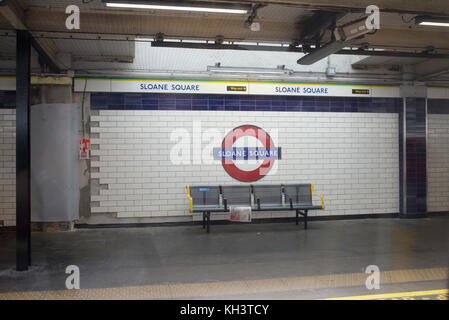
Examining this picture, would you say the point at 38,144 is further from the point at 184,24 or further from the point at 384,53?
the point at 384,53

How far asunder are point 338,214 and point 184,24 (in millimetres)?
5364

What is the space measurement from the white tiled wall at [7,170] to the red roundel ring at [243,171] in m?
4.17

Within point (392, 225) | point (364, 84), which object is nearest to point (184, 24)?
point (364, 84)

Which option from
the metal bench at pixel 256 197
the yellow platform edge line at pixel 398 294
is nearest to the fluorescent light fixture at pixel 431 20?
the yellow platform edge line at pixel 398 294

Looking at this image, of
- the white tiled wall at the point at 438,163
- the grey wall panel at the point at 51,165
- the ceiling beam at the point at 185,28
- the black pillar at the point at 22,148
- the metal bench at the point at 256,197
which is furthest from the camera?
the white tiled wall at the point at 438,163

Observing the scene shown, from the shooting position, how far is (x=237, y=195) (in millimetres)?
7711

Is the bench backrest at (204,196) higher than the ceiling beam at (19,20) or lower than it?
lower

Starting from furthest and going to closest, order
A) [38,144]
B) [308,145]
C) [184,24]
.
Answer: [308,145] < [38,144] < [184,24]

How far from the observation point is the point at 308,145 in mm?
8258

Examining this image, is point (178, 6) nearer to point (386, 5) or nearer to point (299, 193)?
point (386, 5)

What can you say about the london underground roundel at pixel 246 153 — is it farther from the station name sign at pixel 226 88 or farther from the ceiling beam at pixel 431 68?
the ceiling beam at pixel 431 68

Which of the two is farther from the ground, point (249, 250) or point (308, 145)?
point (308, 145)

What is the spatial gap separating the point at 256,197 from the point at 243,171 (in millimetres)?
635

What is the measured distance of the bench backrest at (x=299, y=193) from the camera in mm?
7887
